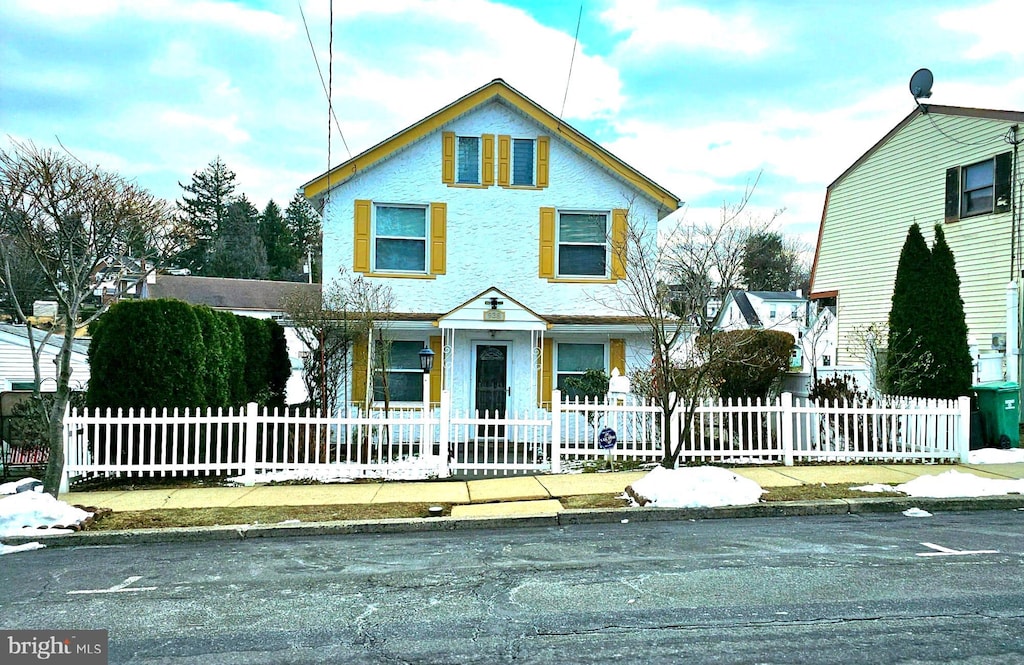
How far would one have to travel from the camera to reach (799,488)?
31.0 feet

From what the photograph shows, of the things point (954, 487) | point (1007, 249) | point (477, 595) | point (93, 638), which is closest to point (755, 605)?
point (477, 595)

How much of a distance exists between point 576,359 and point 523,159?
437 cm

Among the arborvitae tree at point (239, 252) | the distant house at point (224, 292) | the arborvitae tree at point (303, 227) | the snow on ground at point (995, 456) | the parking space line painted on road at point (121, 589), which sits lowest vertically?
the parking space line painted on road at point (121, 589)

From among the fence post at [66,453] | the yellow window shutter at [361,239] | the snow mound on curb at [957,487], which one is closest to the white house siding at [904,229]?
the snow mound on curb at [957,487]

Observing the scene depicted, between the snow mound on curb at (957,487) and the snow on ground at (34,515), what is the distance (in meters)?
9.31

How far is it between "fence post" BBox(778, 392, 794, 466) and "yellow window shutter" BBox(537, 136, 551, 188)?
24.0ft

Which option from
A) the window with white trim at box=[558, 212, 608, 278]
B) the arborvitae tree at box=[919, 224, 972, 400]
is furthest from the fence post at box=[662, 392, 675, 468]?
the window with white trim at box=[558, 212, 608, 278]

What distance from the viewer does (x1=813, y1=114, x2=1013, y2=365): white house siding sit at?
674 inches

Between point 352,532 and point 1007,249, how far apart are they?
15453mm

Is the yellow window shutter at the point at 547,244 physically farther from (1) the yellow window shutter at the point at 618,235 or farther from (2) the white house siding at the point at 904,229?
(2) the white house siding at the point at 904,229

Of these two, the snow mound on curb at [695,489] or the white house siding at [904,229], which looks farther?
the white house siding at [904,229]

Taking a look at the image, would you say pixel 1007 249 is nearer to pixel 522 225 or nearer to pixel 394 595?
pixel 522 225

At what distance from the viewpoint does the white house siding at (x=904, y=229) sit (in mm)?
17125

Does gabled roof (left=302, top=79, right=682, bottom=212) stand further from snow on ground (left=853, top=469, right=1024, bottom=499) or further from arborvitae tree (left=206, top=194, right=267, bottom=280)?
arborvitae tree (left=206, top=194, right=267, bottom=280)
